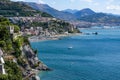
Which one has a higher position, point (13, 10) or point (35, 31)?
point (13, 10)

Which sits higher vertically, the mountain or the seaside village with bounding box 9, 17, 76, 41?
the mountain

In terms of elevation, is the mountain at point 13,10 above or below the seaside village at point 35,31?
above

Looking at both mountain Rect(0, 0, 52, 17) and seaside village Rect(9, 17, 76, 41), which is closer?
seaside village Rect(9, 17, 76, 41)

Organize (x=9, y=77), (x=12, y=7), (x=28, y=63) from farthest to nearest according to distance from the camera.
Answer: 1. (x=12, y=7)
2. (x=28, y=63)
3. (x=9, y=77)

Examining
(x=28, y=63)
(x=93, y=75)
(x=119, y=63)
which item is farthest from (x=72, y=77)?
(x=119, y=63)

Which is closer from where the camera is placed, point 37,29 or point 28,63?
point 28,63

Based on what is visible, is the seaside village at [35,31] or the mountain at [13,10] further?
the mountain at [13,10]

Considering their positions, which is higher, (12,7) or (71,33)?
(12,7)

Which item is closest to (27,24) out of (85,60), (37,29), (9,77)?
(37,29)

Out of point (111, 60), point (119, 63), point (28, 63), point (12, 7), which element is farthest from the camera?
point (12, 7)

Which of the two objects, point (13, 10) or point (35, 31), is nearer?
point (35, 31)

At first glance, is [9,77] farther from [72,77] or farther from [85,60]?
[85,60]
